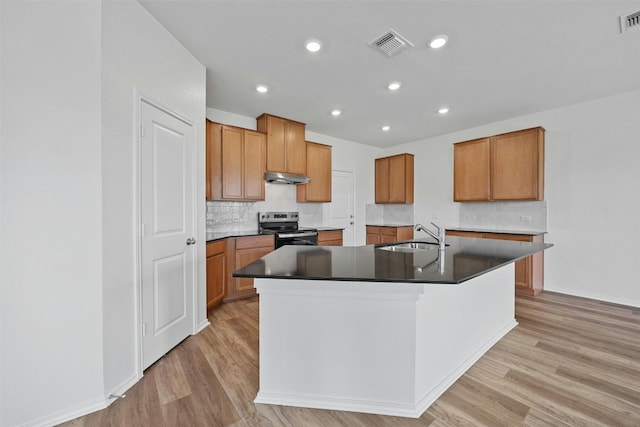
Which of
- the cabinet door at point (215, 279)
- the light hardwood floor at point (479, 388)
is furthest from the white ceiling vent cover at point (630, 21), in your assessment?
the cabinet door at point (215, 279)

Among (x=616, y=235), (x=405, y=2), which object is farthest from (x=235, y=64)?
(x=616, y=235)

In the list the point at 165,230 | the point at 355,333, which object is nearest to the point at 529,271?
the point at 355,333

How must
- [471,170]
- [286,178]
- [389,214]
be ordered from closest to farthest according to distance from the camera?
[286,178], [471,170], [389,214]

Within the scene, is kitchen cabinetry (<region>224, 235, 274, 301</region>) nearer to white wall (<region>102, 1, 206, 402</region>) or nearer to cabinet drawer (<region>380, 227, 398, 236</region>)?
white wall (<region>102, 1, 206, 402</region>)

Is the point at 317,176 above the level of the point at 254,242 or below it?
above

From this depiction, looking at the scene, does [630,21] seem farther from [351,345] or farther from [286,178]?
[286,178]

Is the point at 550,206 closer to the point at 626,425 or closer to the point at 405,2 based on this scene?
the point at 626,425

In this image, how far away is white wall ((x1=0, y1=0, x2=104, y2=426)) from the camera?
1363 mm

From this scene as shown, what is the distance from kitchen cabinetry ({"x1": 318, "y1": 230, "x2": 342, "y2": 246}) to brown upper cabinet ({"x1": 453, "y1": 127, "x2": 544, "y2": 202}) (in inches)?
82.4

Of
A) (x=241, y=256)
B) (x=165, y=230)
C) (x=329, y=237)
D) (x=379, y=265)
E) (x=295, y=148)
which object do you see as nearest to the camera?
(x=379, y=265)

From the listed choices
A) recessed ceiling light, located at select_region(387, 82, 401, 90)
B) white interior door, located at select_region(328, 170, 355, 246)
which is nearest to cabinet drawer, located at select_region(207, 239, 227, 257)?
white interior door, located at select_region(328, 170, 355, 246)

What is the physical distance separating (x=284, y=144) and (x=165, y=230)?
2447mm

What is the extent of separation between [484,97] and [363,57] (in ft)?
6.14

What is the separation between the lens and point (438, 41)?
88.7 inches
